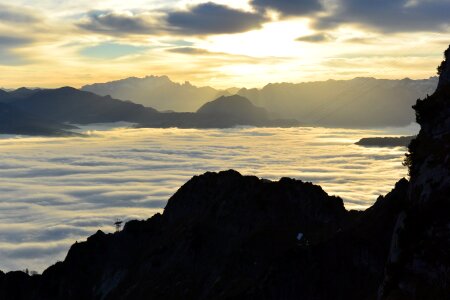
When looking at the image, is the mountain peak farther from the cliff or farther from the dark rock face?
the dark rock face

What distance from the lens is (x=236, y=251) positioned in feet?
279

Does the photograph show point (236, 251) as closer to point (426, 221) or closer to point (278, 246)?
point (278, 246)

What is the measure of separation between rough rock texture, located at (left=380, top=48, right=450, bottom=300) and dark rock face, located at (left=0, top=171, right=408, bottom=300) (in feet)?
99.2

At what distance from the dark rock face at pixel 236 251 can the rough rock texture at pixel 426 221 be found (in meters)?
30.2

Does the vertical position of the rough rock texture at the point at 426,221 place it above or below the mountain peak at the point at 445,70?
below

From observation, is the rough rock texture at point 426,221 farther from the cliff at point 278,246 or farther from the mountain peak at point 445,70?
the mountain peak at point 445,70

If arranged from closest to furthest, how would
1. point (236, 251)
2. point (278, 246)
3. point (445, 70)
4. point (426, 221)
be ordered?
1. point (426, 221)
2. point (445, 70)
3. point (278, 246)
4. point (236, 251)

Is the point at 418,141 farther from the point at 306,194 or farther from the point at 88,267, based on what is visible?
the point at 88,267

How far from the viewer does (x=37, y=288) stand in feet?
404

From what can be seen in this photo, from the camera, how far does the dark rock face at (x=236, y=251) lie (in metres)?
71.5

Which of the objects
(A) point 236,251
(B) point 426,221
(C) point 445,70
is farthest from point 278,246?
(B) point 426,221

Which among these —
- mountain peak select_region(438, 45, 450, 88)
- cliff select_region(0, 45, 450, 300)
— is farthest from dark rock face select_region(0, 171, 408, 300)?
mountain peak select_region(438, 45, 450, 88)

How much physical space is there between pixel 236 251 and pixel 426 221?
5290 centimetres

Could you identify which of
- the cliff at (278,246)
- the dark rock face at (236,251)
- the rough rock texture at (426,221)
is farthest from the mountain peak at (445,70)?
the dark rock face at (236,251)
